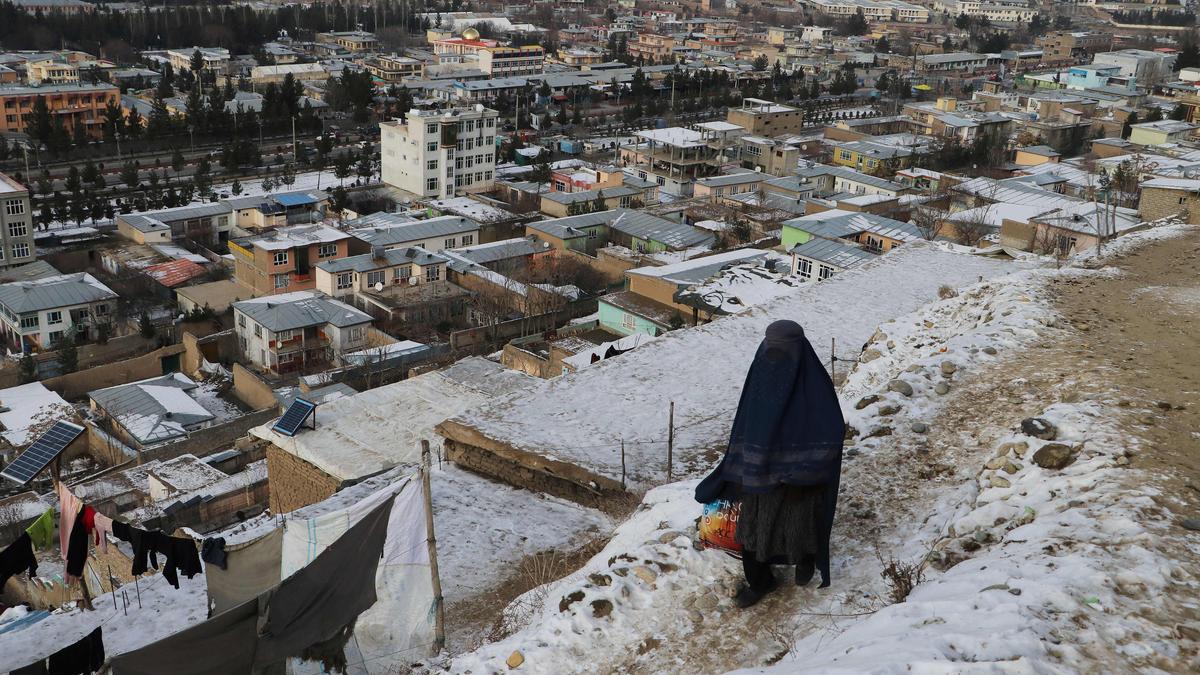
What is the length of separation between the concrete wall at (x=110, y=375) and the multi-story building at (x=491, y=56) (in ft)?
71.8

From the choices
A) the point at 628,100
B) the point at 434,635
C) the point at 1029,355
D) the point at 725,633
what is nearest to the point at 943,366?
the point at 1029,355

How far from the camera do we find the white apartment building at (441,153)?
724 inches

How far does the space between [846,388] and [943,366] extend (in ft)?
1.78

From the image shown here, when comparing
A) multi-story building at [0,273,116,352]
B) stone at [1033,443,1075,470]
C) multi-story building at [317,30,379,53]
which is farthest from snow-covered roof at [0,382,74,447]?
multi-story building at [317,30,379,53]

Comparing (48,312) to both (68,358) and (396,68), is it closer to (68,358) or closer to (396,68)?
(68,358)

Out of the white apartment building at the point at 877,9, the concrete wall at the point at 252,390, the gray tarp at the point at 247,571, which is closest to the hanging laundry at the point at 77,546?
the gray tarp at the point at 247,571

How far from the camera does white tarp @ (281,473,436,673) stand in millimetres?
2963

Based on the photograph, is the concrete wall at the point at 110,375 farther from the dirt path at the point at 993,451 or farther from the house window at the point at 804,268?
the dirt path at the point at 993,451

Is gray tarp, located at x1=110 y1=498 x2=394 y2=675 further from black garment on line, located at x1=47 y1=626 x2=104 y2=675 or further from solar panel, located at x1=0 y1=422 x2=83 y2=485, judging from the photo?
solar panel, located at x1=0 y1=422 x2=83 y2=485

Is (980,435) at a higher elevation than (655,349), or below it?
higher

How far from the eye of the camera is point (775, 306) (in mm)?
6262

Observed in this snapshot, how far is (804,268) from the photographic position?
10859 mm

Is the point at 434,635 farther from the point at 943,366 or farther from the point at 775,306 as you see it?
the point at 775,306

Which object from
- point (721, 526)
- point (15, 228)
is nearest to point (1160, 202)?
point (721, 526)
